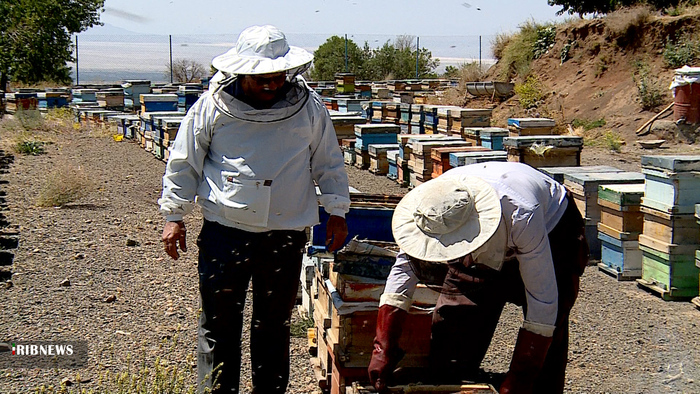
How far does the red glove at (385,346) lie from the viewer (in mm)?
2416

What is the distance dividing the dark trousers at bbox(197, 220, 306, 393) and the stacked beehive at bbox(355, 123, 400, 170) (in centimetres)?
787

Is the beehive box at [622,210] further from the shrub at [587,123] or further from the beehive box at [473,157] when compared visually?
the shrub at [587,123]

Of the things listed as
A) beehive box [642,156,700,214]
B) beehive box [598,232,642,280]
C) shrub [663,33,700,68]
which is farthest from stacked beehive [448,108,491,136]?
shrub [663,33,700,68]

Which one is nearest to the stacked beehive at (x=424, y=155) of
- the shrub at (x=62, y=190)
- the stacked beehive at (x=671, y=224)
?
the stacked beehive at (x=671, y=224)

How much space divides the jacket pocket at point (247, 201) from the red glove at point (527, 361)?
40.6 inches

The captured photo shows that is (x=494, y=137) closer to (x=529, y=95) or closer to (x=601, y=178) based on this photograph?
(x=601, y=178)

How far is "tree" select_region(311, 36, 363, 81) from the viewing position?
116ft

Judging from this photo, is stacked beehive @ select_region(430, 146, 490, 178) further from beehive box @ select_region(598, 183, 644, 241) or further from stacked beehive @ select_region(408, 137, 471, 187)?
beehive box @ select_region(598, 183, 644, 241)

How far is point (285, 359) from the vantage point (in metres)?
2.89

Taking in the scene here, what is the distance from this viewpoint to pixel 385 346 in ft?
7.97

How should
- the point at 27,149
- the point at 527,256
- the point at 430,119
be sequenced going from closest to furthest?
the point at 527,256, the point at 430,119, the point at 27,149

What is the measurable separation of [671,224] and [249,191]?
10.9ft

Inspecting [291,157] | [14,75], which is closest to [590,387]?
[291,157]

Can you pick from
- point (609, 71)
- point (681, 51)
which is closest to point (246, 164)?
point (681, 51)
